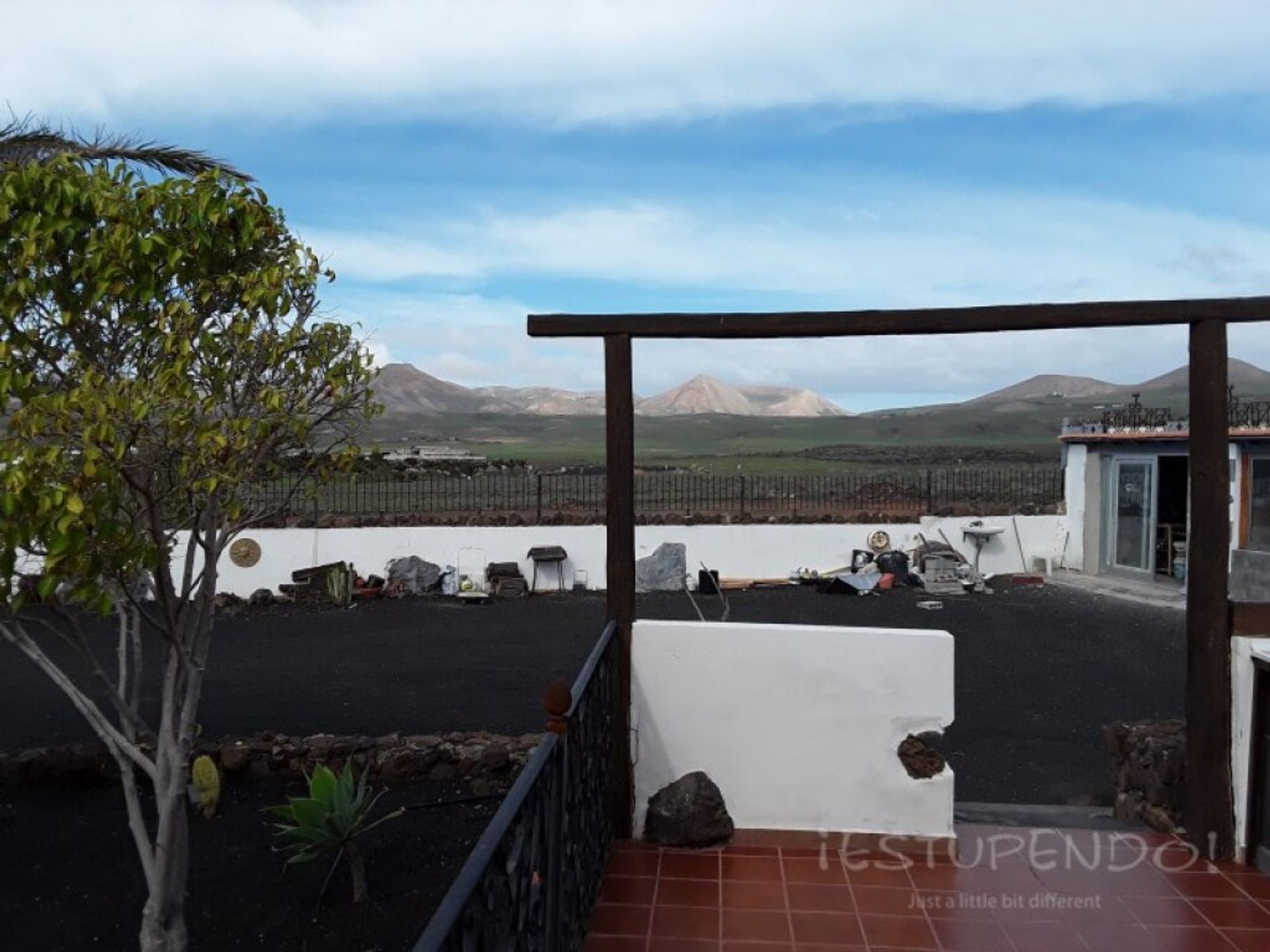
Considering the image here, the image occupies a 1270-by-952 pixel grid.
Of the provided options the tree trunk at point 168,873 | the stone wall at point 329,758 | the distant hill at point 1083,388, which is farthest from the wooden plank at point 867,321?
the distant hill at point 1083,388

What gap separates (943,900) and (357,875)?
9.85 ft

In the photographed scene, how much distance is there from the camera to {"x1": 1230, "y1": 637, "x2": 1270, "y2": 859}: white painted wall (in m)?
4.24

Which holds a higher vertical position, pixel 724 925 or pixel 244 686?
pixel 724 925

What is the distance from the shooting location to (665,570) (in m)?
16.2

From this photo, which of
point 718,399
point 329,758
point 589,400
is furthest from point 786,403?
point 329,758

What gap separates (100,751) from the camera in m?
7.03

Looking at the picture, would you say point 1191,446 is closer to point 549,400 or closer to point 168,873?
point 168,873

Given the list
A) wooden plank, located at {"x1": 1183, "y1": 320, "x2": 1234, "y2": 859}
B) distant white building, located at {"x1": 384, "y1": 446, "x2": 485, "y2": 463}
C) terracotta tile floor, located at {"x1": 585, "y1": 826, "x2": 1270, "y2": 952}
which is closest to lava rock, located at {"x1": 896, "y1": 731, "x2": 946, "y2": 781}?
terracotta tile floor, located at {"x1": 585, "y1": 826, "x2": 1270, "y2": 952}

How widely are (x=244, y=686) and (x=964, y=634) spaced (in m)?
7.75

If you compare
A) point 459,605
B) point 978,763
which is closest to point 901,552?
point 459,605

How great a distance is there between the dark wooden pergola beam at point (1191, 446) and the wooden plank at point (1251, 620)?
3cm

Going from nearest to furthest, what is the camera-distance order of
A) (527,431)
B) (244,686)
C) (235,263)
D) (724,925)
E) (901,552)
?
1. (724,925)
2. (235,263)
3. (244,686)
4. (901,552)
5. (527,431)

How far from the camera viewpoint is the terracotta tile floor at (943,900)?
3549 mm

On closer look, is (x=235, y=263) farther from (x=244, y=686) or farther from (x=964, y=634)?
(x=964, y=634)
